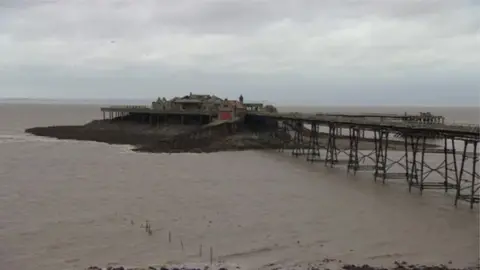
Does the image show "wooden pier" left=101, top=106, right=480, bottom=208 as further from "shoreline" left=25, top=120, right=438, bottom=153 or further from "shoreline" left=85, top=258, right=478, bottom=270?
"shoreline" left=85, top=258, right=478, bottom=270

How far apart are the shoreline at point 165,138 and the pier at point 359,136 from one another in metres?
0.85

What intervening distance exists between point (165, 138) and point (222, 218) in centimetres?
4042

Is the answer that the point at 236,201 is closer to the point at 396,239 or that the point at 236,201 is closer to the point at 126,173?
the point at 396,239

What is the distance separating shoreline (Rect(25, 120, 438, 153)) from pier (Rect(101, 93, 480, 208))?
851 millimetres

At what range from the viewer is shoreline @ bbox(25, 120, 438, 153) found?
53594 millimetres

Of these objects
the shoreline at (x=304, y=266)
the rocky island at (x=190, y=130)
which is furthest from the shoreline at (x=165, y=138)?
the shoreline at (x=304, y=266)

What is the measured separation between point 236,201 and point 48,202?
28.0 feet

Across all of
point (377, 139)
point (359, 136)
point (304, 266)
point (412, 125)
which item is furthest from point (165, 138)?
point (304, 266)

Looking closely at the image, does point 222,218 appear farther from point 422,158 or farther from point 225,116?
point 225,116

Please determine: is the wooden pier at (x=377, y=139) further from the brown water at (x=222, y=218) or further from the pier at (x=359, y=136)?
the brown water at (x=222, y=218)

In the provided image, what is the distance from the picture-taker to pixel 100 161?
143 feet

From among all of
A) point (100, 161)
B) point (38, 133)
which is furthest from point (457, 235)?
point (38, 133)

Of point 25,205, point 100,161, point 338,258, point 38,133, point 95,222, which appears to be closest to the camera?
point 338,258

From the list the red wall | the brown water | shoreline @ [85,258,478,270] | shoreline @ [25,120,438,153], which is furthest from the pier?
shoreline @ [85,258,478,270]
